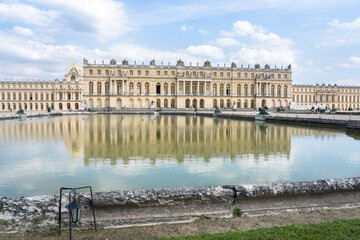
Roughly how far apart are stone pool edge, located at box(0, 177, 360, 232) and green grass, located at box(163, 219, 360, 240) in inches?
31.0

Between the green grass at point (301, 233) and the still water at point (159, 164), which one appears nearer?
the green grass at point (301, 233)

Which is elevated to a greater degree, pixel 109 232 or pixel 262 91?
pixel 262 91

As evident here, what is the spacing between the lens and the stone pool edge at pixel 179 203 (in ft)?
13.0

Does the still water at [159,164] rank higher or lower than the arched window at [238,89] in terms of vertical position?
lower

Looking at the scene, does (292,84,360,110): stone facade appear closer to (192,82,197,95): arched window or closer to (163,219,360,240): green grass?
(192,82,197,95): arched window

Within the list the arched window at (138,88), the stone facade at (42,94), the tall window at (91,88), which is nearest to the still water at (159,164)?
the arched window at (138,88)

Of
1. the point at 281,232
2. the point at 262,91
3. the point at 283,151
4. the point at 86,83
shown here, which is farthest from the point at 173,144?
the point at 262,91

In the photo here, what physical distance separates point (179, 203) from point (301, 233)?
1816mm

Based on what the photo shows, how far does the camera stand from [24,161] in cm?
851

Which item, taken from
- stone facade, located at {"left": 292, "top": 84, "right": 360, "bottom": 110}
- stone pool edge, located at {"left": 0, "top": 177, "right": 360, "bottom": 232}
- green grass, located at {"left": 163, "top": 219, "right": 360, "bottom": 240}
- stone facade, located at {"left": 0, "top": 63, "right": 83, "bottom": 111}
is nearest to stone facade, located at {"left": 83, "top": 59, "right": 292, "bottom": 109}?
stone facade, located at {"left": 292, "top": 84, "right": 360, "bottom": 110}

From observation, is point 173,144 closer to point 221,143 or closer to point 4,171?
point 221,143

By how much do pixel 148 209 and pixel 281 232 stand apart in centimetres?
199

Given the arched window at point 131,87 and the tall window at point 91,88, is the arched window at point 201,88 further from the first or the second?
the tall window at point 91,88

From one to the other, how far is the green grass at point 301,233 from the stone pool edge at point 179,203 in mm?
788
